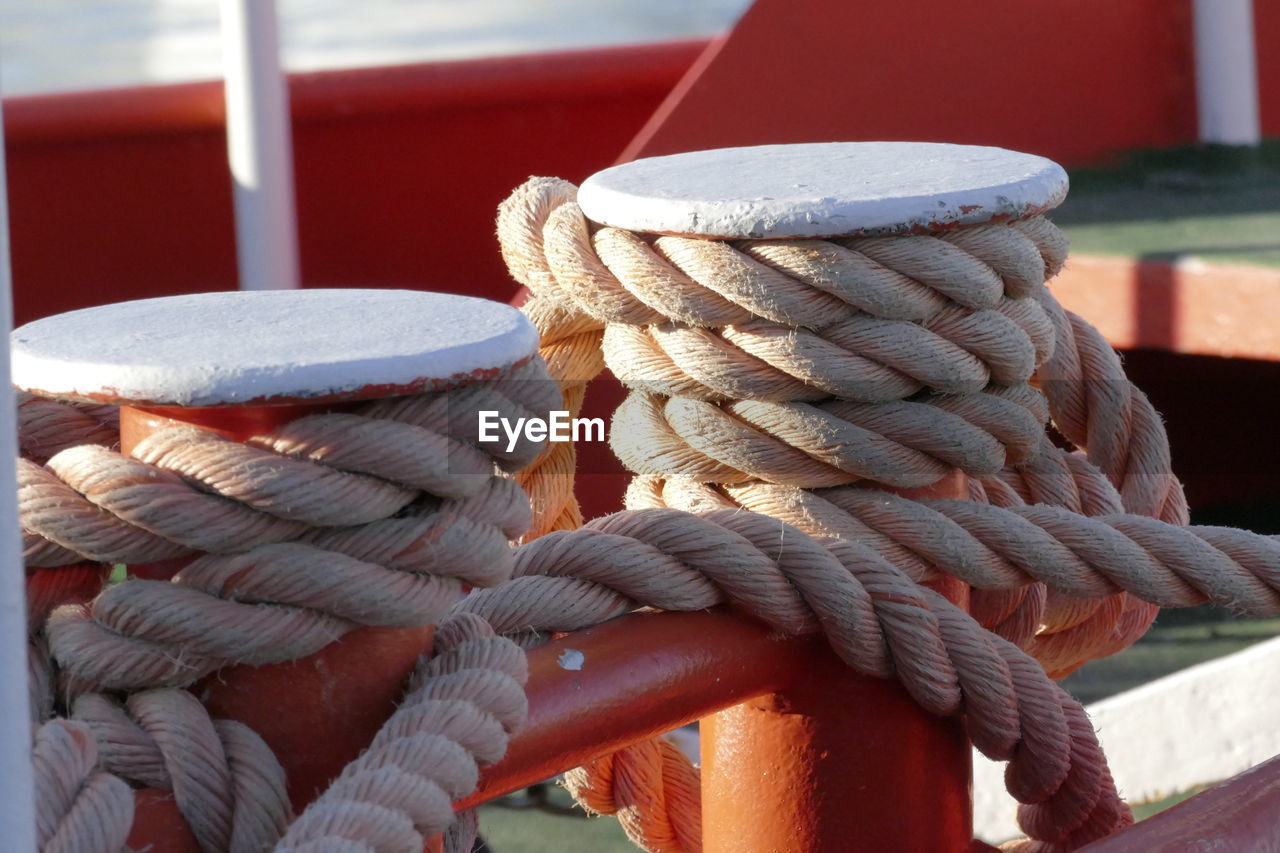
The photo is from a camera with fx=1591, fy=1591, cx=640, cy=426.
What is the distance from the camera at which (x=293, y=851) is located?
0.60 m

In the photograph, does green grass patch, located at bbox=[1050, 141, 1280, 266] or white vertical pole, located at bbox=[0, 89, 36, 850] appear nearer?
white vertical pole, located at bbox=[0, 89, 36, 850]

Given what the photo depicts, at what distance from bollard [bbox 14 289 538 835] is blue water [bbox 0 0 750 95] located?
7776mm

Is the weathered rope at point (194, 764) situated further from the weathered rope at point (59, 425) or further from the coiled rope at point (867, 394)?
the coiled rope at point (867, 394)

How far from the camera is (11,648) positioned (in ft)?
1.49

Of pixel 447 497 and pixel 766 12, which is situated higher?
pixel 766 12

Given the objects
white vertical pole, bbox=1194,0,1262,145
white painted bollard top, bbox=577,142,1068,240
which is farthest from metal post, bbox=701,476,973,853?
white vertical pole, bbox=1194,0,1262,145

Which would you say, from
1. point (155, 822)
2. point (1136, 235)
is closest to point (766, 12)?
point (1136, 235)

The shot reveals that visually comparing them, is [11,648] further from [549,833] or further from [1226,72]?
[1226,72]

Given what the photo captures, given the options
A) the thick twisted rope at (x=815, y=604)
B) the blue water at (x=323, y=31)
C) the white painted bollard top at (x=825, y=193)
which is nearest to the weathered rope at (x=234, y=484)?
the thick twisted rope at (x=815, y=604)

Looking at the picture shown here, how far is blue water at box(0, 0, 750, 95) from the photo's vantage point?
29.6 ft

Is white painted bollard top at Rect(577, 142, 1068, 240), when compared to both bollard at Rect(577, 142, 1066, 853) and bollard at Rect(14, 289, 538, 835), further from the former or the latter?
bollard at Rect(14, 289, 538, 835)

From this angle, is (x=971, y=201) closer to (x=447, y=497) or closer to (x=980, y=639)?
(x=980, y=639)

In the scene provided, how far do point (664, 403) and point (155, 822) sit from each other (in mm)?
503

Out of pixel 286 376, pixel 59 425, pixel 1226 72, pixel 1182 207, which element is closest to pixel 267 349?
pixel 286 376
